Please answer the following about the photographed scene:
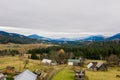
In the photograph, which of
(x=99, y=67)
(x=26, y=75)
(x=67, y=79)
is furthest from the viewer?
(x=99, y=67)

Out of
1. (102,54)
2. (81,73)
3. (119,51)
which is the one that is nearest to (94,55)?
(102,54)

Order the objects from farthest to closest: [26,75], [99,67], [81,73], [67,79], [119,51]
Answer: [119,51]
[99,67]
[81,73]
[67,79]
[26,75]

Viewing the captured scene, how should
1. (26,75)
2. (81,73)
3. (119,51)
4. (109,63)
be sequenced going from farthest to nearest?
(119,51)
(109,63)
(81,73)
(26,75)

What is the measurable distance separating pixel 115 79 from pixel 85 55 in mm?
59788

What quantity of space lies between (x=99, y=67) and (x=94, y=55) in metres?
33.0

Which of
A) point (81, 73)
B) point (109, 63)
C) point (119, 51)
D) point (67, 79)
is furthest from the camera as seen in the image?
point (119, 51)

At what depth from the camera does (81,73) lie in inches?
2375

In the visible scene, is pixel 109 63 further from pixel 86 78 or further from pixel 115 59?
pixel 86 78

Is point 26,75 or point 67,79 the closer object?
point 26,75

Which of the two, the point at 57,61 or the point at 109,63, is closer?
the point at 109,63

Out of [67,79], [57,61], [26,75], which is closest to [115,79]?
[67,79]

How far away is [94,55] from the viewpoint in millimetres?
115625

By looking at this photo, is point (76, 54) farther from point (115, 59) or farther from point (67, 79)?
point (67, 79)

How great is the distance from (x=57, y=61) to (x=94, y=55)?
22.5 metres
